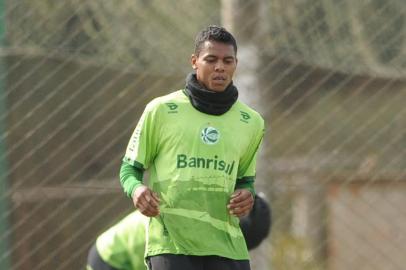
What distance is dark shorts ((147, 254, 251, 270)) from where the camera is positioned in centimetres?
509

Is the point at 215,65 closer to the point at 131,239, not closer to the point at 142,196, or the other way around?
the point at 142,196

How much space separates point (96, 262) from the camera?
6539 millimetres

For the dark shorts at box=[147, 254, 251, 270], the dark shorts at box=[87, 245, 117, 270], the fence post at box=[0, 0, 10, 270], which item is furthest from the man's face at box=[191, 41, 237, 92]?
the fence post at box=[0, 0, 10, 270]

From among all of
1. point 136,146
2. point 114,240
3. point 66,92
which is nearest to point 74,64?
point 66,92

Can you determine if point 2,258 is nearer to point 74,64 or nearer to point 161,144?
point 74,64

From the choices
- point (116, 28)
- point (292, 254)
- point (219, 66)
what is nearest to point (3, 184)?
point (116, 28)

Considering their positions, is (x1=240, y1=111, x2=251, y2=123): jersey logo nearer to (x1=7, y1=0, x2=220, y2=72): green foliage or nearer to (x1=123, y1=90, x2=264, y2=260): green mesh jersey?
(x1=123, y1=90, x2=264, y2=260): green mesh jersey

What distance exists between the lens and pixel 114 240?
650 cm

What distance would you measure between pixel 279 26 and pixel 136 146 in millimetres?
2174

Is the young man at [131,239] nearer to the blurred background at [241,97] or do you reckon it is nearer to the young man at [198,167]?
the blurred background at [241,97]

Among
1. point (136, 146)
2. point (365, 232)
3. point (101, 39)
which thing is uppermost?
point (101, 39)

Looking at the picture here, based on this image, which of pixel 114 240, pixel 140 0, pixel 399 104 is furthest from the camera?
pixel 399 104

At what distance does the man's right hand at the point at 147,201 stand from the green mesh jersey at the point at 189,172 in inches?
5.8

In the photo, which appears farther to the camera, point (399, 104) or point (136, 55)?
point (399, 104)
